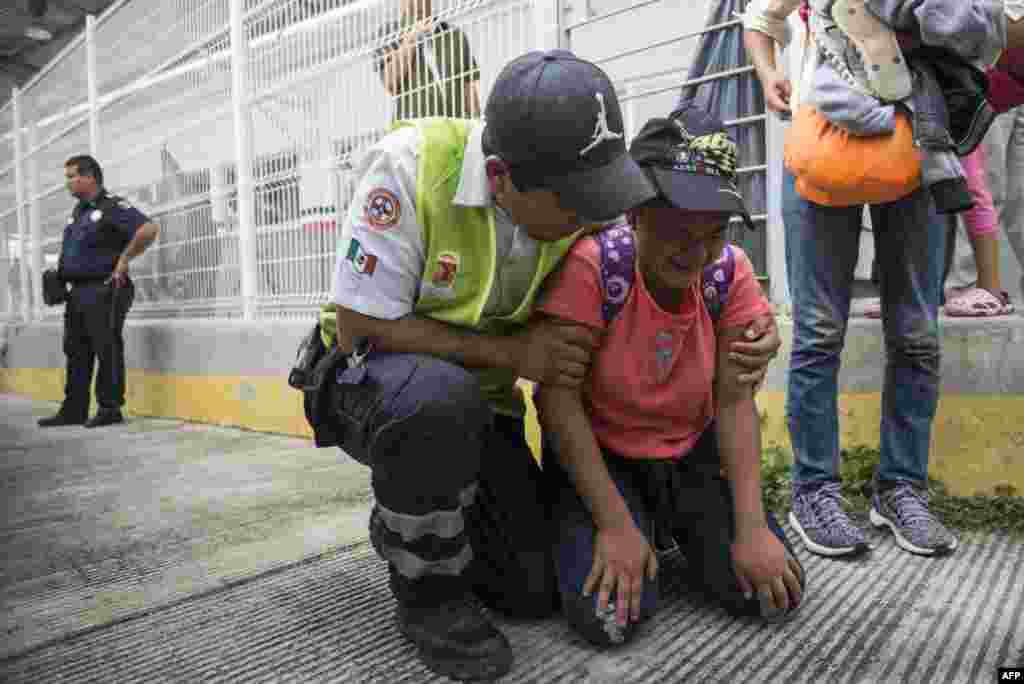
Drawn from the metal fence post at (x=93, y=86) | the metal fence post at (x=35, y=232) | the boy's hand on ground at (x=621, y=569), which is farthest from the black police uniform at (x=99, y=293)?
the boy's hand on ground at (x=621, y=569)

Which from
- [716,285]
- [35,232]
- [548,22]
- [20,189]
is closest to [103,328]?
[35,232]

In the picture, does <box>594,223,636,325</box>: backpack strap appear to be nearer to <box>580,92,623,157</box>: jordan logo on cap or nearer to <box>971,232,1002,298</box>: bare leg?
<box>580,92,623,157</box>: jordan logo on cap

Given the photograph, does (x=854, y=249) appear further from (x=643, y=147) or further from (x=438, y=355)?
(x=438, y=355)

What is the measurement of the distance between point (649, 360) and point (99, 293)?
156 inches

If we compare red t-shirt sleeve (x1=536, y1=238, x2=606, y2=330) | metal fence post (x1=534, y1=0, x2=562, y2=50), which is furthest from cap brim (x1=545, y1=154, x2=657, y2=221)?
metal fence post (x1=534, y1=0, x2=562, y2=50)

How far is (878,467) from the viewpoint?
74.2 inches

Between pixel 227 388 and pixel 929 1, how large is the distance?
3521 millimetres

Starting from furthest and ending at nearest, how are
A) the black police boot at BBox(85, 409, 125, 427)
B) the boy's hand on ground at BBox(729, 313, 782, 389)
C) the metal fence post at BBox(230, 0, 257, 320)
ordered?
the black police boot at BBox(85, 409, 125, 427), the metal fence post at BBox(230, 0, 257, 320), the boy's hand on ground at BBox(729, 313, 782, 389)

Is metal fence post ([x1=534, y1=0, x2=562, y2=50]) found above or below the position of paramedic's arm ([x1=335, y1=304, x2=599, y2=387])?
above

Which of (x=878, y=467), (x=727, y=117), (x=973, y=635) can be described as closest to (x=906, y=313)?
(x=878, y=467)

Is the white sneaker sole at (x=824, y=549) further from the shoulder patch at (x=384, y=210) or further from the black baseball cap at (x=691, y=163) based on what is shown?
the shoulder patch at (x=384, y=210)

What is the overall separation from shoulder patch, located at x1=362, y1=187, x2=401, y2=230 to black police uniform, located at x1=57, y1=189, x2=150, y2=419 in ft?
12.1

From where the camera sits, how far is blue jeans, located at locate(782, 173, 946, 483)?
69.9 inches

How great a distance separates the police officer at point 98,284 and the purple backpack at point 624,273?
3.79 meters
